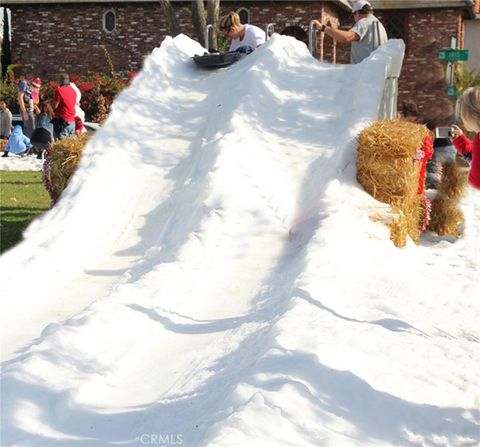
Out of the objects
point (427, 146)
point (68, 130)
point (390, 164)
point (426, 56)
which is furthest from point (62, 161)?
point (426, 56)

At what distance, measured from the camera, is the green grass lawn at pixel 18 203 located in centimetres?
1244

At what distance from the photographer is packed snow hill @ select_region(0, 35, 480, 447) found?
530cm

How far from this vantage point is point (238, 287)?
823cm

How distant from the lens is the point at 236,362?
20.1ft

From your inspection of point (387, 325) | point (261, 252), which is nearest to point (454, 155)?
point (261, 252)

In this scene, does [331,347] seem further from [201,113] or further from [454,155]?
[454,155]

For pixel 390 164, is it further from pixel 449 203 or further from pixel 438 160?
pixel 438 160

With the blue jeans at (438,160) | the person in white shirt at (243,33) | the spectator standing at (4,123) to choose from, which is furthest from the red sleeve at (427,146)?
the spectator standing at (4,123)

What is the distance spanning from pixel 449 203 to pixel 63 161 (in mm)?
4679

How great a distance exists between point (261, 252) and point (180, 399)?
11.6ft

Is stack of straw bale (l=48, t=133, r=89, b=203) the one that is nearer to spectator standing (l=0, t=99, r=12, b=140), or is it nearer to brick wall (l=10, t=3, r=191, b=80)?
spectator standing (l=0, t=99, r=12, b=140)

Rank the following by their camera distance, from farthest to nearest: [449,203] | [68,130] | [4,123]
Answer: [4,123]
[68,130]
[449,203]

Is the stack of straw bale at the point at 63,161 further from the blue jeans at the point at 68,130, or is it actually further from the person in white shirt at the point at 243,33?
the blue jeans at the point at 68,130

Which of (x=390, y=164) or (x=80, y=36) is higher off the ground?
(x=390, y=164)
